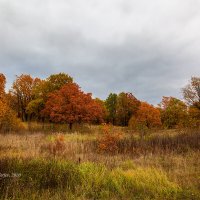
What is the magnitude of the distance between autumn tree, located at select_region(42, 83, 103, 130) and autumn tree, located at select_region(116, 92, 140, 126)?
2223 cm

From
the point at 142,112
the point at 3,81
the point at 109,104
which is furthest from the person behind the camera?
the point at 109,104

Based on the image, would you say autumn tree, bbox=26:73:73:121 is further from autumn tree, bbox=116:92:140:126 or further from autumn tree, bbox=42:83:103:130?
autumn tree, bbox=116:92:140:126

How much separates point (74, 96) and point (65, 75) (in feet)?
44.1

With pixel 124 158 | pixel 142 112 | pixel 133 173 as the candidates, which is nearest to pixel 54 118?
pixel 142 112

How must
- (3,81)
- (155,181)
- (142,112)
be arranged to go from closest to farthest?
(155,181) → (3,81) → (142,112)

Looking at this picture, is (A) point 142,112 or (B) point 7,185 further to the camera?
(A) point 142,112

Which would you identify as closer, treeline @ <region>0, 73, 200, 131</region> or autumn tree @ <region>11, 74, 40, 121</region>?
treeline @ <region>0, 73, 200, 131</region>

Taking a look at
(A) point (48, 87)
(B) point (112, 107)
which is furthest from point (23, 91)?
(B) point (112, 107)

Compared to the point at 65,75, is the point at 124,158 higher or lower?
lower

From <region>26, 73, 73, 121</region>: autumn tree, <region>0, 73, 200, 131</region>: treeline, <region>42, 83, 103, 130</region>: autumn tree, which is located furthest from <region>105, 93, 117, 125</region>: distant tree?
<region>42, 83, 103, 130</region>: autumn tree

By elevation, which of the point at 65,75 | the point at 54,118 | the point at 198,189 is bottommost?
the point at 198,189

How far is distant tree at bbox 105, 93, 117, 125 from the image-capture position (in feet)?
212

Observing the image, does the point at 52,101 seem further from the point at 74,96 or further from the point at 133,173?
the point at 133,173

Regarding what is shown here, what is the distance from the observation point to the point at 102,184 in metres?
7.38
